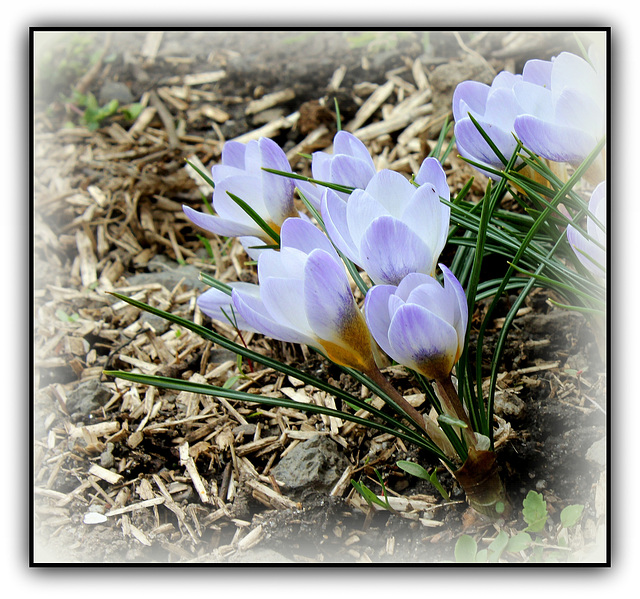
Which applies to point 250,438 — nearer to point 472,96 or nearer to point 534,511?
point 534,511

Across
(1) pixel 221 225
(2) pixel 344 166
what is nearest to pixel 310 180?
(2) pixel 344 166

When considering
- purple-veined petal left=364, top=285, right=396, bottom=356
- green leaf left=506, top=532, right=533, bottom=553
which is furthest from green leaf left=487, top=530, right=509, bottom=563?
purple-veined petal left=364, top=285, right=396, bottom=356

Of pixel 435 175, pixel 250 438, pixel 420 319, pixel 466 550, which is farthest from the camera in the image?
pixel 250 438

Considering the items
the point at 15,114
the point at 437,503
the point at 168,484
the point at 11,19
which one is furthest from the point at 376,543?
A: the point at 11,19

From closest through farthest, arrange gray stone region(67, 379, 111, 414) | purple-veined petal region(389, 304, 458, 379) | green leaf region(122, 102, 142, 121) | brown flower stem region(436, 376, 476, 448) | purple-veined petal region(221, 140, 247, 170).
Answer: purple-veined petal region(389, 304, 458, 379) → brown flower stem region(436, 376, 476, 448) → purple-veined petal region(221, 140, 247, 170) → gray stone region(67, 379, 111, 414) → green leaf region(122, 102, 142, 121)

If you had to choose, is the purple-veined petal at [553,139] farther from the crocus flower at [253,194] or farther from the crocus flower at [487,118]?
the crocus flower at [253,194]

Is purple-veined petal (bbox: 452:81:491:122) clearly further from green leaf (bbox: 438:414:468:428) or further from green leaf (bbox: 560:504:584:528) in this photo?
green leaf (bbox: 560:504:584:528)
